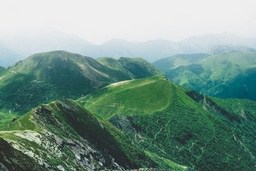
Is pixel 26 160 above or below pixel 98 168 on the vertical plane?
above

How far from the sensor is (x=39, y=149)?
158m

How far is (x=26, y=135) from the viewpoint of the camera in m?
166

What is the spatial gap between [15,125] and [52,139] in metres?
26.3

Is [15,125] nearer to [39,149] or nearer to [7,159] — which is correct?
[39,149]

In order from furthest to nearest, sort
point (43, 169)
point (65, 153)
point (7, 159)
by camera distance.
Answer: point (65, 153) < point (43, 169) < point (7, 159)

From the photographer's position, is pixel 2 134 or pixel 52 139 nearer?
pixel 2 134

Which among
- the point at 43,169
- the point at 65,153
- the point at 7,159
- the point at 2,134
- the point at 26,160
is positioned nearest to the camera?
the point at 7,159

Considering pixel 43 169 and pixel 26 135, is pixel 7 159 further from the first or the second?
pixel 26 135

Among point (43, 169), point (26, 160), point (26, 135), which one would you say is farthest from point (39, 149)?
point (26, 160)

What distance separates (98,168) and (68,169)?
3233 cm

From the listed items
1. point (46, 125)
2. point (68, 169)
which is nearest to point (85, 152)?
point (46, 125)

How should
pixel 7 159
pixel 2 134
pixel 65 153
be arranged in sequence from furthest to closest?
pixel 65 153, pixel 2 134, pixel 7 159

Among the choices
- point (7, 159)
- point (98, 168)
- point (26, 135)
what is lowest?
point (98, 168)

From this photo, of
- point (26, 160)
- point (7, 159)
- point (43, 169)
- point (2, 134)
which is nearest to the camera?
point (7, 159)
